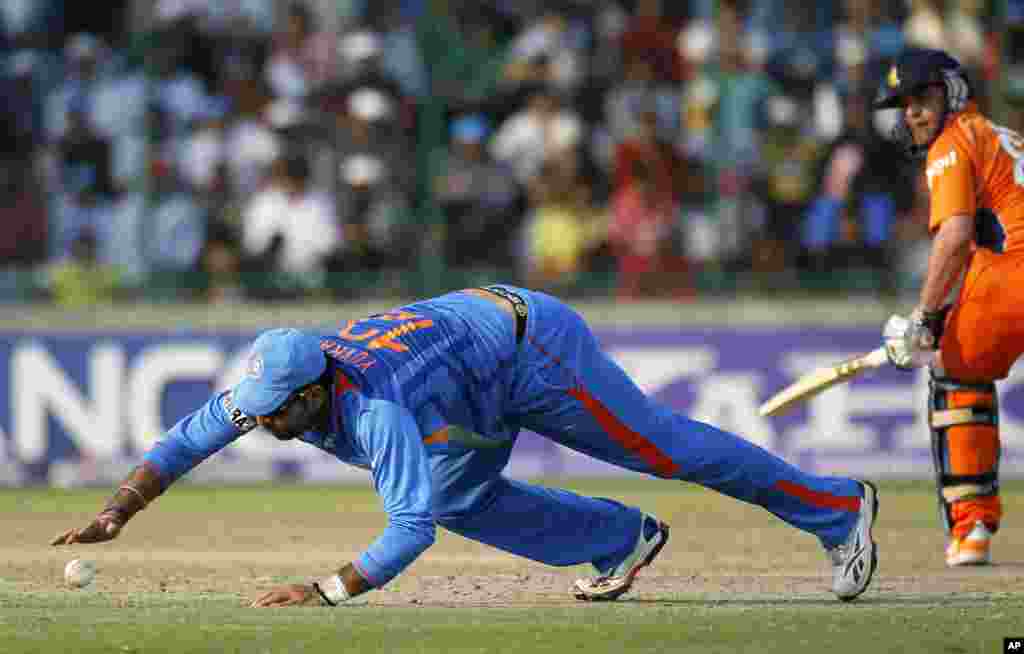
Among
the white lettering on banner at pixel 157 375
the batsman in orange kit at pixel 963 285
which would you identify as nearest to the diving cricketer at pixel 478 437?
the batsman in orange kit at pixel 963 285

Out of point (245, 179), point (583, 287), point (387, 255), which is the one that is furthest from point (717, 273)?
point (245, 179)

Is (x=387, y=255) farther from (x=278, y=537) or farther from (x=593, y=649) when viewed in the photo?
(x=593, y=649)

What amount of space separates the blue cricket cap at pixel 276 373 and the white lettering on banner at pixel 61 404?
8.05 meters

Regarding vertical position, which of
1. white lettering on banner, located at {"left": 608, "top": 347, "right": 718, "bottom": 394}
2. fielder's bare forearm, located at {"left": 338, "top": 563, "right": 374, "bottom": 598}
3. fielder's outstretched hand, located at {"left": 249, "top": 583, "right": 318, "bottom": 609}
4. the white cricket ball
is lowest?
white lettering on banner, located at {"left": 608, "top": 347, "right": 718, "bottom": 394}

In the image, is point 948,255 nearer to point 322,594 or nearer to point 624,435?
point 624,435

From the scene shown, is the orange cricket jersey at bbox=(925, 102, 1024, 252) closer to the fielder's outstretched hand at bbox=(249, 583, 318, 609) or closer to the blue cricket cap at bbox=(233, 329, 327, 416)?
the blue cricket cap at bbox=(233, 329, 327, 416)

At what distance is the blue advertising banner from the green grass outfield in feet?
17.5

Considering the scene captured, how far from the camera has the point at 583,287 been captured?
15.0 m

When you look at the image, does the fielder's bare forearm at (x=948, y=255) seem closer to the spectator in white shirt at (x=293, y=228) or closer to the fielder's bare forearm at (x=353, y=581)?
the fielder's bare forearm at (x=353, y=581)

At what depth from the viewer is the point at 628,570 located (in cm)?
820

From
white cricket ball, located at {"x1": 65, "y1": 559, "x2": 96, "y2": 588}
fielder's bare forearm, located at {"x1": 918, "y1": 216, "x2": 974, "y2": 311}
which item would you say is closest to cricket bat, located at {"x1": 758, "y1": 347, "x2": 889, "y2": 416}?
fielder's bare forearm, located at {"x1": 918, "y1": 216, "x2": 974, "y2": 311}

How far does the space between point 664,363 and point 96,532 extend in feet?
26.8

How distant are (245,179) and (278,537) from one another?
17.1 ft

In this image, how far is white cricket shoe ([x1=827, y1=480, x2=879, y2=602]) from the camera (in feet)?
26.3
